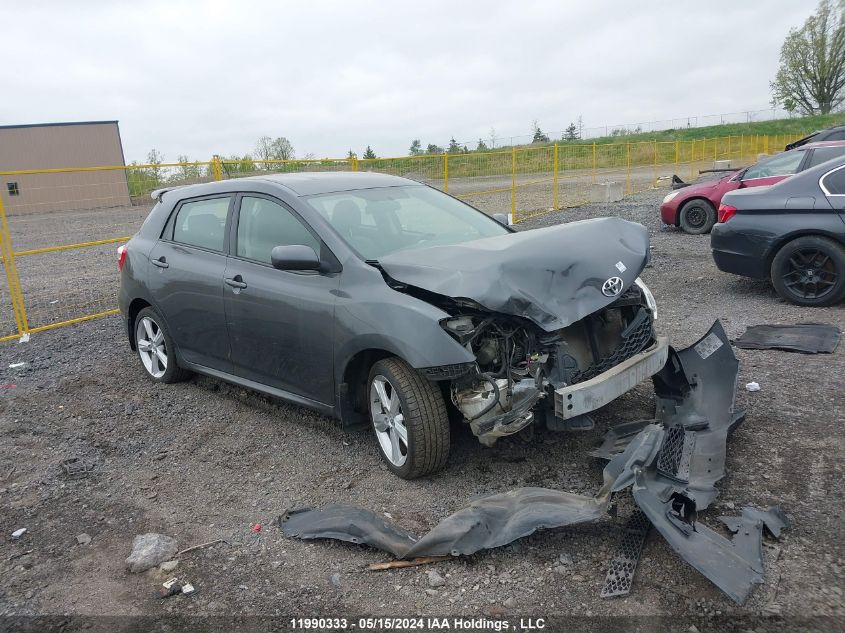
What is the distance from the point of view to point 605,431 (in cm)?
439

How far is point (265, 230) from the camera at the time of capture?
187 inches

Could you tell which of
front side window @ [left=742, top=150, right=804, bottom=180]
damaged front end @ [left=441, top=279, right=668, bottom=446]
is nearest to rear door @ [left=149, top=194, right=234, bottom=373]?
damaged front end @ [left=441, top=279, right=668, bottom=446]

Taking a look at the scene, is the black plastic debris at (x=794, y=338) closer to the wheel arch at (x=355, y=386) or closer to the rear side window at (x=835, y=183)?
the rear side window at (x=835, y=183)

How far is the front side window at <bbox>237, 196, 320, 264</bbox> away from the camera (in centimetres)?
451

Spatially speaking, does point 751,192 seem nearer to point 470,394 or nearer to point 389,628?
point 470,394

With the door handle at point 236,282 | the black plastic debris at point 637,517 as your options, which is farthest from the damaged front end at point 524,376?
the door handle at point 236,282

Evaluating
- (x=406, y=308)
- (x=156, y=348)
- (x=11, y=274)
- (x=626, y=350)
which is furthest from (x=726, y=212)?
(x=11, y=274)

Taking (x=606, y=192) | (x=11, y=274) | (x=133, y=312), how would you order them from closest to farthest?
(x=133, y=312) → (x=11, y=274) → (x=606, y=192)

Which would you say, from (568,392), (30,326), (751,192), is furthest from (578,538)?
(30,326)

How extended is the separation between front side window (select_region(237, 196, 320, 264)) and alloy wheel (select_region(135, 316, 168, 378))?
1470 mm

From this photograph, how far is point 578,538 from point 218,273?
3.11m

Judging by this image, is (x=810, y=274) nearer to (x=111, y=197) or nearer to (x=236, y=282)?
(x=236, y=282)

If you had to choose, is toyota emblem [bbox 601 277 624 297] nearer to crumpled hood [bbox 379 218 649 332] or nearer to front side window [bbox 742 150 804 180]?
crumpled hood [bbox 379 218 649 332]

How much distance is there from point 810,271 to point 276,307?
560cm
